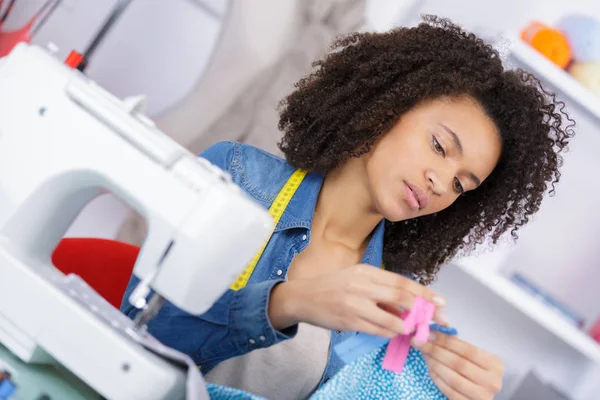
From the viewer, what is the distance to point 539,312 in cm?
197

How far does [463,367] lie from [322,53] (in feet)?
4.30

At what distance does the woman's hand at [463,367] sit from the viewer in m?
0.94

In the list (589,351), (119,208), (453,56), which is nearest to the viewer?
(453,56)

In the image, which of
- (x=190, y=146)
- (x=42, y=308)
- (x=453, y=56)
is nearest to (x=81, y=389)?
(x=42, y=308)

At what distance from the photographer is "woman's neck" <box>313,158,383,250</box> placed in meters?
1.39

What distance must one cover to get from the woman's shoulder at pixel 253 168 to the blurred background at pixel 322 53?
23.8 inches

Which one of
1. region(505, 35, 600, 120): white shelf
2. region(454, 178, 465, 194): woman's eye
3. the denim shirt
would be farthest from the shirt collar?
region(505, 35, 600, 120): white shelf

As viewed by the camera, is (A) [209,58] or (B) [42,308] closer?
(B) [42,308]

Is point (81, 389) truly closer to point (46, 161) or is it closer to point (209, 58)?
point (46, 161)

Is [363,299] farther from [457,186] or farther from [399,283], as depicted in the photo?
[457,186]

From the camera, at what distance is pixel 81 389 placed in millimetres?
790

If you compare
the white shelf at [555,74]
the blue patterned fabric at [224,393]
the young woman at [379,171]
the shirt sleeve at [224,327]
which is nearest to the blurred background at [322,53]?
the white shelf at [555,74]

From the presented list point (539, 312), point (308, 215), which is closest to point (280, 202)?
point (308, 215)

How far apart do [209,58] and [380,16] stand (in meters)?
0.61
